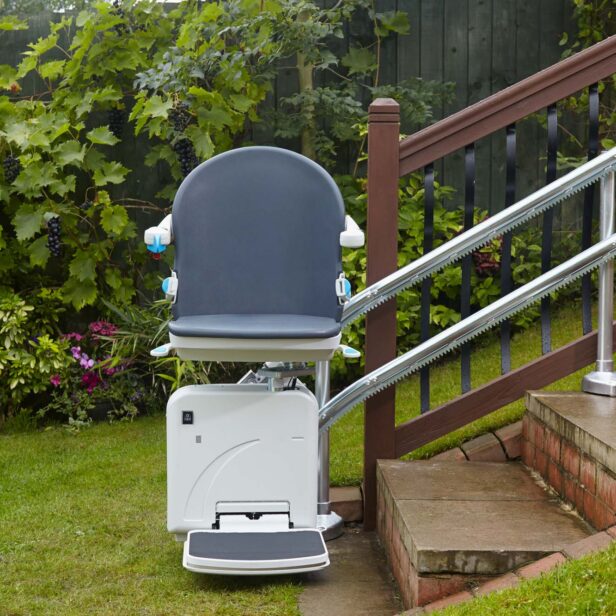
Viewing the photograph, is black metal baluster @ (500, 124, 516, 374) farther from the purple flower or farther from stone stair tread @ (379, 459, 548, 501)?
the purple flower

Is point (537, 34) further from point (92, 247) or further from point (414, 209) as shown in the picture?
point (92, 247)

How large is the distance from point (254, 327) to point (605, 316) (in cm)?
116

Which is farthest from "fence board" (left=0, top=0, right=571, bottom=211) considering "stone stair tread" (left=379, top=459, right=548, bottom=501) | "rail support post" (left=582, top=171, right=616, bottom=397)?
"stone stair tread" (left=379, top=459, right=548, bottom=501)

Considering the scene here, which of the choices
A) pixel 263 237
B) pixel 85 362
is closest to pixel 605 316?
pixel 263 237

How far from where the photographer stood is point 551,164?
10.1ft

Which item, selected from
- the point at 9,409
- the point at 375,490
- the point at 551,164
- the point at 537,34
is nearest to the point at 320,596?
the point at 375,490

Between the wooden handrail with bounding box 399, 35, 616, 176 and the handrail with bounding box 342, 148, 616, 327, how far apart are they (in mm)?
268

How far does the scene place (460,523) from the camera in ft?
8.09

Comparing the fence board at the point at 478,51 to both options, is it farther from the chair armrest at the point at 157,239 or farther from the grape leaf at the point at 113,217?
the chair armrest at the point at 157,239

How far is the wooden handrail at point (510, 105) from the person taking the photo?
3.04 m

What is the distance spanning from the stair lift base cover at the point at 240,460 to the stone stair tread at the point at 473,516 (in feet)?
0.95

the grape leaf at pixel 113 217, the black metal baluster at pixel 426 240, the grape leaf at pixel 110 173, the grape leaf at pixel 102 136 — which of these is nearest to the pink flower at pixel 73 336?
the grape leaf at pixel 113 217

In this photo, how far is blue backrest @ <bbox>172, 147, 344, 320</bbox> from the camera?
278 cm

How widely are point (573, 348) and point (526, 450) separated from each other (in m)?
0.36
